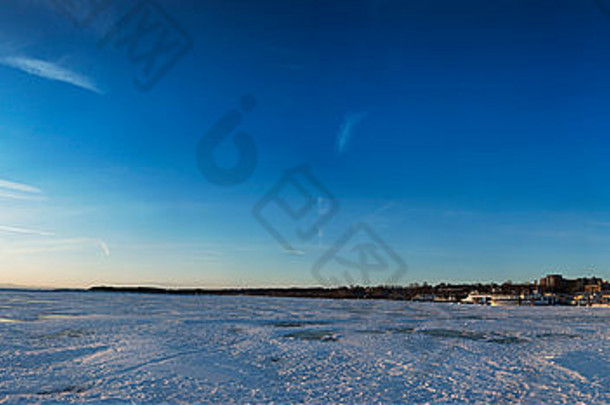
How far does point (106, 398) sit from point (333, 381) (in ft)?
9.07

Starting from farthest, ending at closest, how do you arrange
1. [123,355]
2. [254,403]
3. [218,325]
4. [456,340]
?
1. [218,325]
2. [456,340]
3. [123,355]
4. [254,403]

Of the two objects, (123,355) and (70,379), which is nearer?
(70,379)

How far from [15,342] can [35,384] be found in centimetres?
406

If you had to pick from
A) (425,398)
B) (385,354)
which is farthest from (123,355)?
(425,398)

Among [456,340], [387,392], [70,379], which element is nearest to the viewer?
[387,392]

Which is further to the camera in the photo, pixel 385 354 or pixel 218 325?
pixel 218 325

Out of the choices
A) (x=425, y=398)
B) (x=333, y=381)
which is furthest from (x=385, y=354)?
(x=425, y=398)

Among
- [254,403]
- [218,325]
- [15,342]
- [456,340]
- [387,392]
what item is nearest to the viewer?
[254,403]

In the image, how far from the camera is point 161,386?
5664 millimetres

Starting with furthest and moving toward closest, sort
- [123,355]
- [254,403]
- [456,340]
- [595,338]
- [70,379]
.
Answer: [595,338]
[456,340]
[123,355]
[70,379]
[254,403]

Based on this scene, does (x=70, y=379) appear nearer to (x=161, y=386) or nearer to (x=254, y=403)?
(x=161, y=386)

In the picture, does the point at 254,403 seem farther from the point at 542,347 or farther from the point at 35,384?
the point at 542,347

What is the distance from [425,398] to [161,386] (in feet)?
10.5

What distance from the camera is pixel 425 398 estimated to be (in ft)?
17.3
